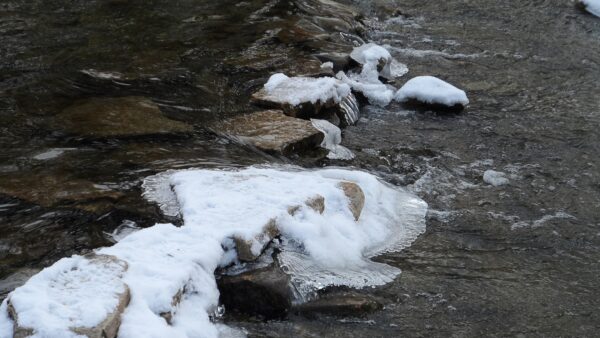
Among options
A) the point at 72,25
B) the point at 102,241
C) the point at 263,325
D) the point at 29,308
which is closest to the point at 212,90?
the point at 72,25

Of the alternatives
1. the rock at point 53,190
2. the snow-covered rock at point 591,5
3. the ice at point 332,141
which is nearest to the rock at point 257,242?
the rock at point 53,190

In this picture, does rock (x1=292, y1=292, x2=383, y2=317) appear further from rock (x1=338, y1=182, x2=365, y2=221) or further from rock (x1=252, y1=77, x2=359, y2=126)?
rock (x1=252, y1=77, x2=359, y2=126)

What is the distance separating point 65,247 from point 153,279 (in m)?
0.79

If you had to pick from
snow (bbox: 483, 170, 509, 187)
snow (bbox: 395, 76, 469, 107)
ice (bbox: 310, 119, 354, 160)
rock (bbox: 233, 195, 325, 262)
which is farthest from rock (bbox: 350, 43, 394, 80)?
rock (bbox: 233, 195, 325, 262)

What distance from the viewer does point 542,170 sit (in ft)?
Answer: 17.8

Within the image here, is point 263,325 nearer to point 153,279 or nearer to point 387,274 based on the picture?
point 153,279

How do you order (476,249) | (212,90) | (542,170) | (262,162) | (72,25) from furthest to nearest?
(72,25), (212,90), (542,170), (262,162), (476,249)

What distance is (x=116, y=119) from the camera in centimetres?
530

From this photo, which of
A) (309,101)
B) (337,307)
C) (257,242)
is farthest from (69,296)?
(309,101)

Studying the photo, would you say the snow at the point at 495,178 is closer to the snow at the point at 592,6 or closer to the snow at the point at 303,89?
the snow at the point at 303,89

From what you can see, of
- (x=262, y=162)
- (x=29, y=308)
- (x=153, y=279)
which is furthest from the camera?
(x=262, y=162)

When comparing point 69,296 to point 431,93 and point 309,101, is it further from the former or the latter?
point 431,93

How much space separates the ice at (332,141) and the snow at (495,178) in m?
0.99

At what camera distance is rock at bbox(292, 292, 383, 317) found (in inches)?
140
